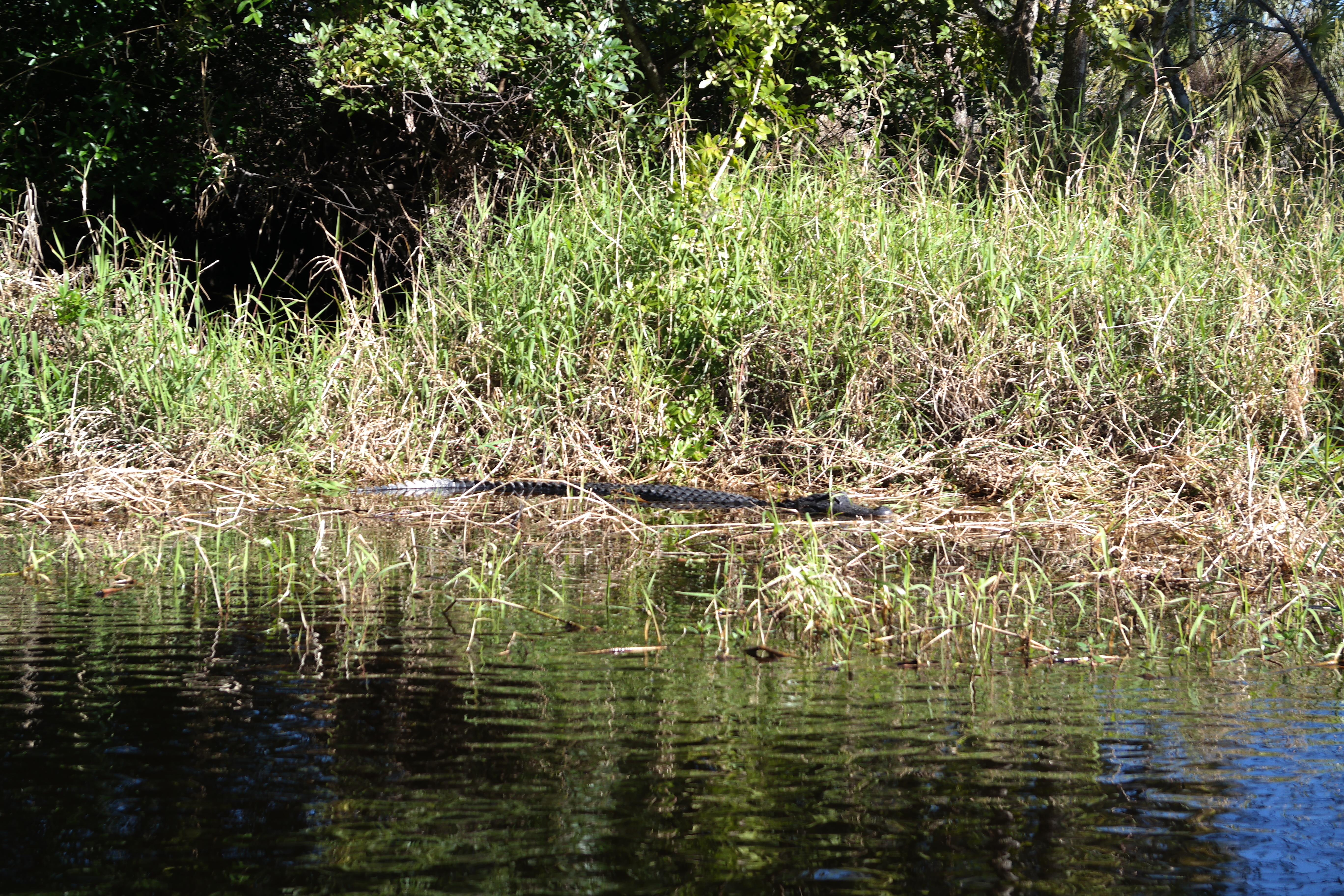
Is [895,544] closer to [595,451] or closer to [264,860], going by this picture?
[595,451]

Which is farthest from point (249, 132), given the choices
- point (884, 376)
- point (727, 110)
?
point (884, 376)

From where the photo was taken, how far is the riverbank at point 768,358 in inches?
216

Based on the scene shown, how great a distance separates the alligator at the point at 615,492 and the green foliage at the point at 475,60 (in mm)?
3400

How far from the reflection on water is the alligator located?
244 cm

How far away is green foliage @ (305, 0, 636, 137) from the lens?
26.1 feet

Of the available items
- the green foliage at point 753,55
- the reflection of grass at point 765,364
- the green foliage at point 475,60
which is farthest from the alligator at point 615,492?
the green foliage at point 475,60

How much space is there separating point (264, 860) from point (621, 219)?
17.5ft

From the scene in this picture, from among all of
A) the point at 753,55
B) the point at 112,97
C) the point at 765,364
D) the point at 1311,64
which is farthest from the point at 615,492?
the point at 1311,64

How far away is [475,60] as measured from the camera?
797cm

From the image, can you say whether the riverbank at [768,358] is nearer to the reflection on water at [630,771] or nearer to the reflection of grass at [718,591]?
the reflection of grass at [718,591]

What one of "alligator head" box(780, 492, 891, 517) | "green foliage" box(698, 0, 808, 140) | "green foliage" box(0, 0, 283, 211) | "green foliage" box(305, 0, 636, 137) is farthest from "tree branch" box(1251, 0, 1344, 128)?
"green foliage" box(0, 0, 283, 211)

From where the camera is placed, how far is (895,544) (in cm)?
418

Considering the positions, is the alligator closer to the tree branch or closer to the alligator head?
the alligator head

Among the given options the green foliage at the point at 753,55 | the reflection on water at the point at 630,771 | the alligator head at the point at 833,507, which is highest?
the green foliage at the point at 753,55
